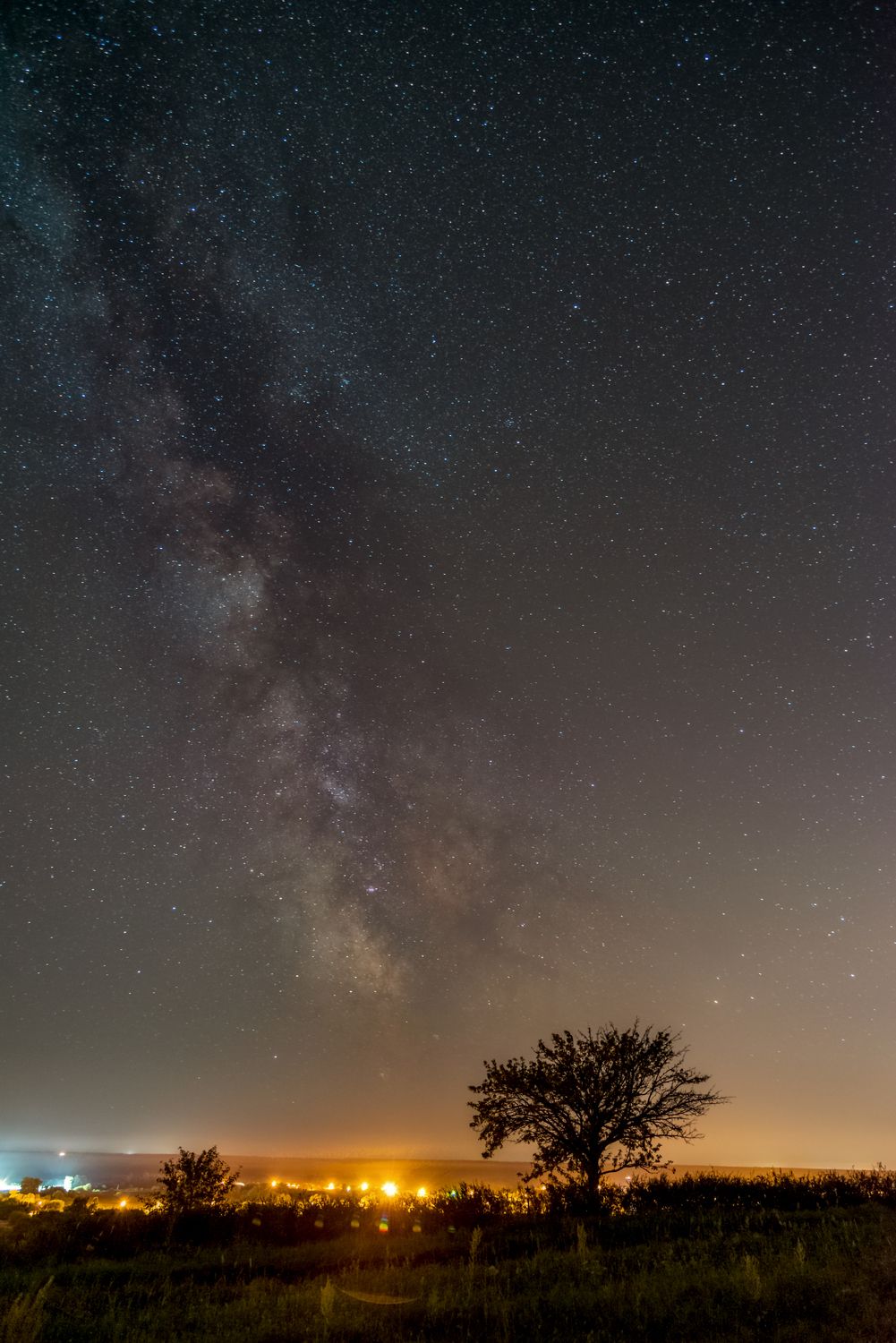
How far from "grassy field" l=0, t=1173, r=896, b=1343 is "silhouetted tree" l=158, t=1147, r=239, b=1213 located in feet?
15.8

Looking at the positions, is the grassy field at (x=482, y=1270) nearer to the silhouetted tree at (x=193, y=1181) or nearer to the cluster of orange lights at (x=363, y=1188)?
the silhouetted tree at (x=193, y=1181)

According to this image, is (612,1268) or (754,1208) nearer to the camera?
(612,1268)

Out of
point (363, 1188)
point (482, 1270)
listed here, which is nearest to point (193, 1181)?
point (482, 1270)

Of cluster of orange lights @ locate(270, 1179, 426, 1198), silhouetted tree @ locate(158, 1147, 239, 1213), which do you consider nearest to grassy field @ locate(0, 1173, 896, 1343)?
silhouetted tree @ locate(158, 1147, 239, 1213)

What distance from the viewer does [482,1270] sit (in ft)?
36.1

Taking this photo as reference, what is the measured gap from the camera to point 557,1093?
21.3 metres

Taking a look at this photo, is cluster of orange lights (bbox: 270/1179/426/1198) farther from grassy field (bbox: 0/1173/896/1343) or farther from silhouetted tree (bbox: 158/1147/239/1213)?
grassy field (bbox: 0/1173/896/1343)

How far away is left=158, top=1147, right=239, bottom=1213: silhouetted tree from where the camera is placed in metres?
24.8

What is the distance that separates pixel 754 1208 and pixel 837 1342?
42.4 feet

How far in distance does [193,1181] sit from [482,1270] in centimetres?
2000

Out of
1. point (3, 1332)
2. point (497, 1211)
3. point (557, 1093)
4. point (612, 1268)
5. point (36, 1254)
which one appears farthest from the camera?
point (557, 1093)

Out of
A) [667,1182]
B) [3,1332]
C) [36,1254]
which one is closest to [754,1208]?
[667,1182]

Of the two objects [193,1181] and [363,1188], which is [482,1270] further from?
[363,1188]

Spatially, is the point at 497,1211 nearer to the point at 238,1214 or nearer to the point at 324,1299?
the point at 238,1214
